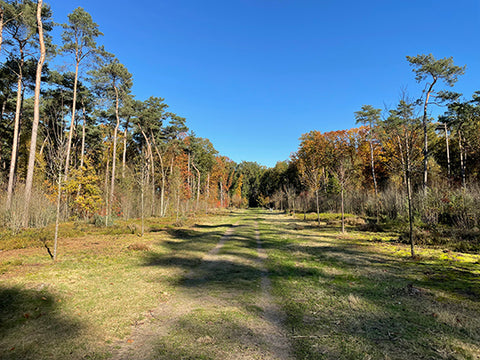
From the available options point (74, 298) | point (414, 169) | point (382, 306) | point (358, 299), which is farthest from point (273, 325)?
point (414, 169)

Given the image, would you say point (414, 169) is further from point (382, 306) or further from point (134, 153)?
point (134, 153)

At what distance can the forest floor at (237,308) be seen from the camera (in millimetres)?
3527

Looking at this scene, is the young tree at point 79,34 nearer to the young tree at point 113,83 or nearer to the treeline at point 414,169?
the young tree at point 113,83

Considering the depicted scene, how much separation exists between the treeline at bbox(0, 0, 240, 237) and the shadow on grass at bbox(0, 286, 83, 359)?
3.33m

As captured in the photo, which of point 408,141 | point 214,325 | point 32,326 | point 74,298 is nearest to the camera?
point 32,326

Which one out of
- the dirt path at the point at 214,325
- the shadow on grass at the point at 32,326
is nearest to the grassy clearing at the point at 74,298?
the shadow on grass at the point at 32,326

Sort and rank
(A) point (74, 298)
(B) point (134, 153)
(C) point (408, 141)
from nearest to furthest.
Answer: (A) point (74, 298)
(C) point (408, 141)
(B) point (134, 153)

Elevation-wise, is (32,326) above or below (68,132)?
below

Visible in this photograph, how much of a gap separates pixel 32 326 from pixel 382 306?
6.83 meters

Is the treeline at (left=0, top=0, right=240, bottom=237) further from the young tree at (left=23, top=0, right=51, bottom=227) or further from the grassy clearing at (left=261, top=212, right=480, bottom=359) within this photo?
the grassy clearing at (left=261, top=212, right=480, bottom=359)

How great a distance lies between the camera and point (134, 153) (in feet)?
143

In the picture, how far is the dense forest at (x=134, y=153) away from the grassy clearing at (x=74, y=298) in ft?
8.51

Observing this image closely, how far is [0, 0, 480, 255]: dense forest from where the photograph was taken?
13.0 meters

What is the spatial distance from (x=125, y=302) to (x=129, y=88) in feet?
92.6
